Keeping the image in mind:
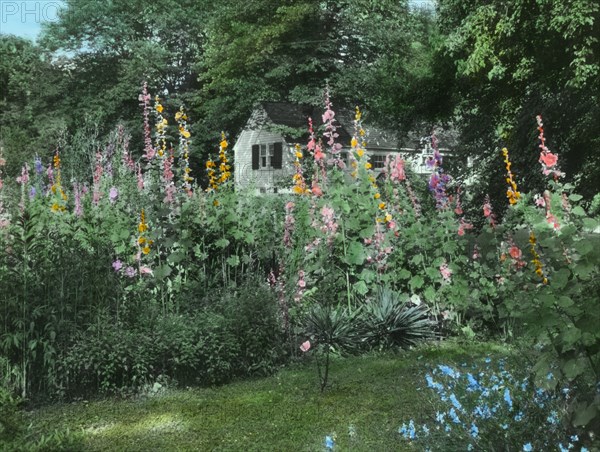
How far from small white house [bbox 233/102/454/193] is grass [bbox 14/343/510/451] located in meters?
19.3

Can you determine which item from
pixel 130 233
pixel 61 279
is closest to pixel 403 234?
pixel 130 233

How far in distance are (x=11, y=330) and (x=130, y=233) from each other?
1601 mm

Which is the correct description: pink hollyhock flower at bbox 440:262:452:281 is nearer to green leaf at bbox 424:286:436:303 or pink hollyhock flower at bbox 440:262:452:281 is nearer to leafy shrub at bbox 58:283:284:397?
green leaf at bbox 424:286:436:303

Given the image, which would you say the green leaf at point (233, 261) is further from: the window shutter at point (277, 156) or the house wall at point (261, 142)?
the window shutter at point (277, 156)

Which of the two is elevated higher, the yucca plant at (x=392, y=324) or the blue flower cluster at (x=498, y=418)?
the blue flower cluster at (x=498, y=418)

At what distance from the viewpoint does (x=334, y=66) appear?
85.4ft

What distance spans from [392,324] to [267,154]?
24.3 meters

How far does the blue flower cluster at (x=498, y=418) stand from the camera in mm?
2988

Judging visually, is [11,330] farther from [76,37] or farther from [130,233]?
[76,37]

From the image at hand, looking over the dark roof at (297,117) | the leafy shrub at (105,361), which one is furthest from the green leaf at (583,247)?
the dark roof at (297,117)

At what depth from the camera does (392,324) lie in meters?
6.11

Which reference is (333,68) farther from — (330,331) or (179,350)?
(179,350)

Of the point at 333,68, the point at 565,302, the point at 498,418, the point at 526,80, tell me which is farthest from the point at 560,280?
the point at 333,68

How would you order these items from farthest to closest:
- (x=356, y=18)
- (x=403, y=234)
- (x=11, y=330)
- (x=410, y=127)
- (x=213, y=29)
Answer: (x=213, y=29) < (x=356, y=18) < (x=410, y=127) < (x=403, y=234) < (x=11, y=330)
